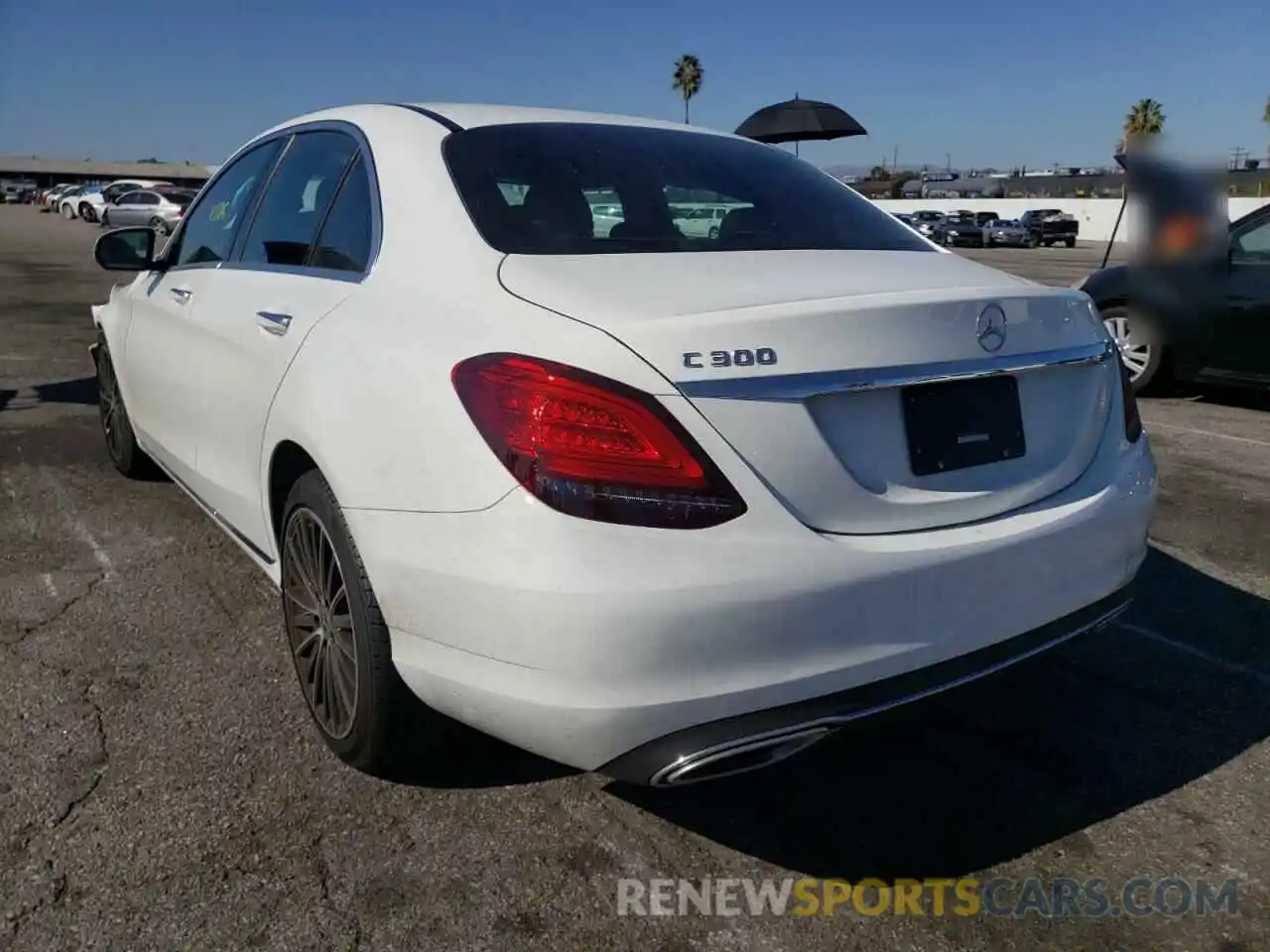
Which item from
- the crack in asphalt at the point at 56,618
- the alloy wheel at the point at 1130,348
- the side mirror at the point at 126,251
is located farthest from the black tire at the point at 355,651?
the alloy wheel at the point at 1130,348

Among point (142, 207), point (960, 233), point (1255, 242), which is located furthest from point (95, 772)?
point (960, 233)

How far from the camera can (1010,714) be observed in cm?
295

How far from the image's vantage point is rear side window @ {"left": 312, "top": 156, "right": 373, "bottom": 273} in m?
2.63

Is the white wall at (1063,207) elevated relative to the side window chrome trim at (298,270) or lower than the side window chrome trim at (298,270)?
lower

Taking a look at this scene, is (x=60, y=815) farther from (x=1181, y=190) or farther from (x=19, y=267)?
(x=19, y=267)

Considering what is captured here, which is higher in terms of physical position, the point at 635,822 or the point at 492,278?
the point at 492,278

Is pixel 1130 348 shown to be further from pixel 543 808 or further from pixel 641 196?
pixel 543 808

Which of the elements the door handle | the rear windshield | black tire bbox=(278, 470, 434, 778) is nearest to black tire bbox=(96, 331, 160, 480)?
the door handle

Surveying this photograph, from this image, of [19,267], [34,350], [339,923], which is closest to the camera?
[339,923]

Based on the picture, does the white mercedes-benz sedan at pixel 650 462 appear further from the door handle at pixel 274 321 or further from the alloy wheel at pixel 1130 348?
the alloy wheel at pixel 1130 348

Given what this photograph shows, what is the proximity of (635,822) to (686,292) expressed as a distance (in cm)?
120

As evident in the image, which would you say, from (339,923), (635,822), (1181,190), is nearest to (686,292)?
(635,822)

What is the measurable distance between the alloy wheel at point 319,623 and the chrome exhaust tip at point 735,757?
0.80 metres

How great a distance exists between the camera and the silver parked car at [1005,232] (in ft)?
138
